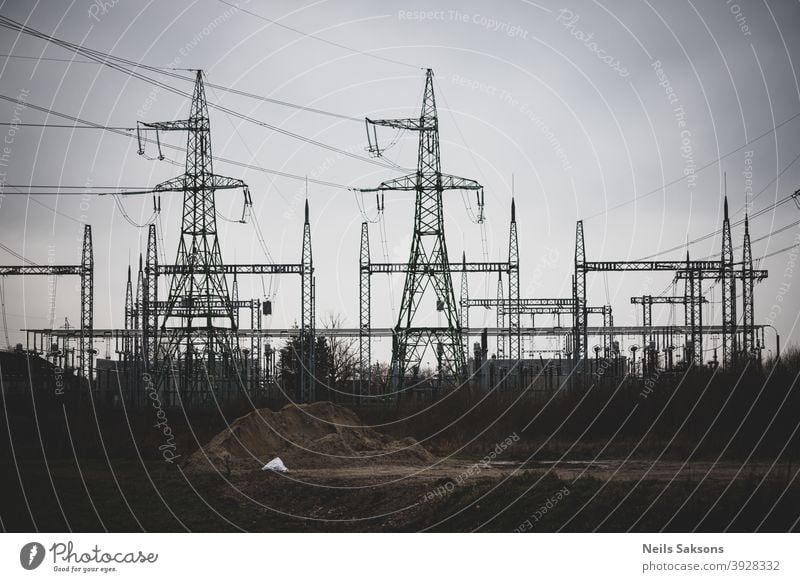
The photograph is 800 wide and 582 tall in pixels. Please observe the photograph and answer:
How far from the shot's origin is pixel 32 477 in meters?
24.1

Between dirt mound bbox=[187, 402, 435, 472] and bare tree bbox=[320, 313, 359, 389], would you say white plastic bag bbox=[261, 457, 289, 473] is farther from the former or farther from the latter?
bare tree bbox=[320, 313, 359, 389]

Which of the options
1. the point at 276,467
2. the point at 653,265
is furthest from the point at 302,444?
the point at 653,265

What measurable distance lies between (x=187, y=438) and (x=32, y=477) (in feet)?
37.5


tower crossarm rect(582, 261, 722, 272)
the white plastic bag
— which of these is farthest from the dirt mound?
tower crossarm rect(582, 261, 722, 272)

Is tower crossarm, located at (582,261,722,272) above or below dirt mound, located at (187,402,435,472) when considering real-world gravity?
above

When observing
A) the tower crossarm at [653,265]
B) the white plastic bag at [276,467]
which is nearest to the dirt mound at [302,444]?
the white plastic bag at [276,467]

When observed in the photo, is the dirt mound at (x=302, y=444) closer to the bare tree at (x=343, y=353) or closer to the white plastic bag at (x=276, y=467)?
the white plastic bag at (x=276, y=467)

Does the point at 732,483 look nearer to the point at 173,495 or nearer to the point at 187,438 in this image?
the point at 173,495

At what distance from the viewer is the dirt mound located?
1171 inches

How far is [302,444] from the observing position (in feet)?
109

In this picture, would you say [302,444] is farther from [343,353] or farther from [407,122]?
[343,353]
